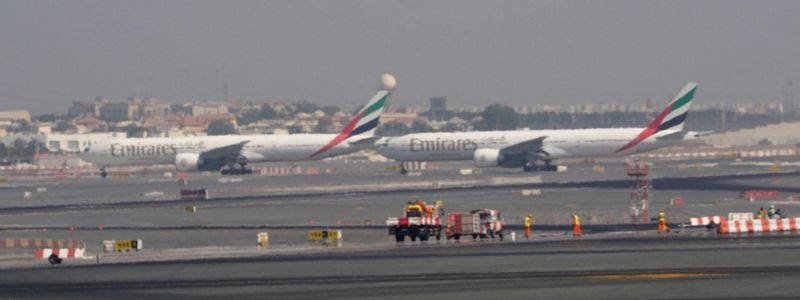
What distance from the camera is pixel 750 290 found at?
34188 millimetres

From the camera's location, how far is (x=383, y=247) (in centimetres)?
5394

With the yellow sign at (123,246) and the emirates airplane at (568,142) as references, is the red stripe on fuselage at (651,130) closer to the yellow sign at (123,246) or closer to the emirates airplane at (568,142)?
the emirates airplane at (568,142)

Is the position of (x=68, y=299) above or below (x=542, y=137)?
below

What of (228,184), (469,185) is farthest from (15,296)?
(228,184)

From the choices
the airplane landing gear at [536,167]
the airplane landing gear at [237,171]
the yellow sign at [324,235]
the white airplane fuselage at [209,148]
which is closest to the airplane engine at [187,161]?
the white airplane fuselage at [209,148]

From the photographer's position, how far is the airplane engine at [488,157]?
427 ft

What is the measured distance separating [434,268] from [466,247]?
9657 mm

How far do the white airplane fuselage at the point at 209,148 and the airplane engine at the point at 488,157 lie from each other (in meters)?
15.7

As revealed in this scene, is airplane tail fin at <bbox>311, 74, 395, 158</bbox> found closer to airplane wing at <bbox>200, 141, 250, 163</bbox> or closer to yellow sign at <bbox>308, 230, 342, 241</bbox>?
airplane wing at <bbox>200, 141, 250, 163</bbox>

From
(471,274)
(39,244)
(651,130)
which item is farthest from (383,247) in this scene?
(651,130)

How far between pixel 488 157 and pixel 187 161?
3018 centimetres

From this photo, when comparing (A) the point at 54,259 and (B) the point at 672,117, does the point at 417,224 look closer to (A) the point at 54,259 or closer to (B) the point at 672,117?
(A) the point at 54,259

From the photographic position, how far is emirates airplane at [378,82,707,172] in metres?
128

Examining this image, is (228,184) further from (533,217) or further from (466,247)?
(466,247)
